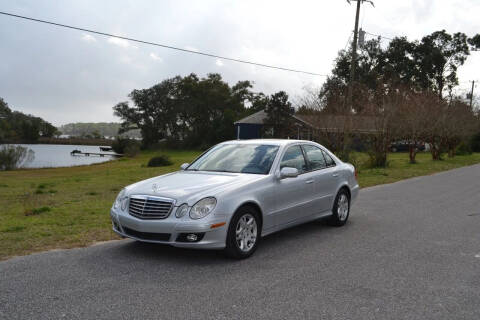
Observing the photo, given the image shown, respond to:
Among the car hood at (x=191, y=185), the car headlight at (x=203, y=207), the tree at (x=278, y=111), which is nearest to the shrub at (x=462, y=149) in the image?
the tree at (x=278, y=111)

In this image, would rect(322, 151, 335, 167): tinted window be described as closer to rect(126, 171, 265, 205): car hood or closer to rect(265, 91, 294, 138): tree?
rect(126, 171, 265, 205): car hood

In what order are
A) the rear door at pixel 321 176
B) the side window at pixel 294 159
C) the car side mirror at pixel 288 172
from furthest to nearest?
the rear door at pixel 321 176 → the side window at pixel 294 159 → the car side mirror at pixel 288 172

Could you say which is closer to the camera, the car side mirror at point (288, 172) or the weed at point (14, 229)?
the car side mirror at point (288, 172)

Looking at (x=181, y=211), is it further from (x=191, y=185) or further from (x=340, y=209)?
(x=340, y=209)

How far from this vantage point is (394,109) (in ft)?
82.7

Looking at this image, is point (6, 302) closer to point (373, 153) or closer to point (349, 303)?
point (349, 303)

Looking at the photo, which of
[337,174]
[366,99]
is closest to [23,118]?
[366,99]

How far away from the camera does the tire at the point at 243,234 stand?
5.66 m

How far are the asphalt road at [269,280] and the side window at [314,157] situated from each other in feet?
3.66

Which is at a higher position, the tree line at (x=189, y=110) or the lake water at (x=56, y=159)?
the tree line at (x=189, y=110)

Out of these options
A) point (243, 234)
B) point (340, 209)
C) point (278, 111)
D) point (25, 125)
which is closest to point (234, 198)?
point (243, 234)

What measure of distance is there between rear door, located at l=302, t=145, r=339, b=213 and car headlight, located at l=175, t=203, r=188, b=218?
8.37 ft

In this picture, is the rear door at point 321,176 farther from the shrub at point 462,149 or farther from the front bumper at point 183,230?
the shrub at point 462,149

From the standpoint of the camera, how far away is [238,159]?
6.93 meters
